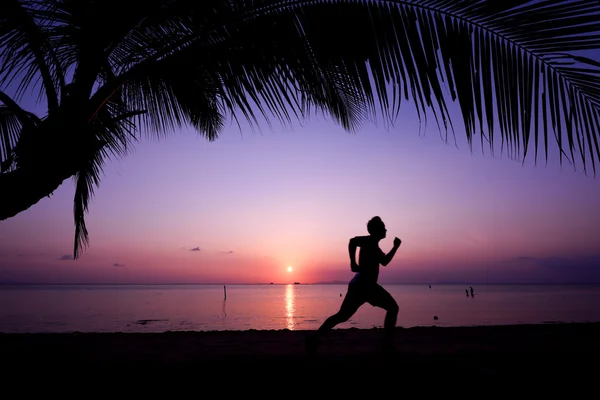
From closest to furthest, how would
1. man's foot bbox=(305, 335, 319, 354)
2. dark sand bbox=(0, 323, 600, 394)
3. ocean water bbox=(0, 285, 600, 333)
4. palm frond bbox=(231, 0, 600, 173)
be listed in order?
palm frond bbox=(231, 0, 600, 173) < dark sand bbox=(0, 323, 600, 394) < man's foot bbox=(305, 335, 319, 354) < ocean water bbox=(0, 285, 600, 333)

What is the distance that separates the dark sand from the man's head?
1.32 meters

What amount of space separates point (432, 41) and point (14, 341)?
6899 millimetres

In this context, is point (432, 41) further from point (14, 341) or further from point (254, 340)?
point (14, 341)

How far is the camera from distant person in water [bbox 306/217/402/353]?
4.88 m

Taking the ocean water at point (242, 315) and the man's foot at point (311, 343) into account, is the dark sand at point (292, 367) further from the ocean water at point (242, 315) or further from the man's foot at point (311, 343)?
the ocean water at point (242, 315)

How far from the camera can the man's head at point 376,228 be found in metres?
5.06

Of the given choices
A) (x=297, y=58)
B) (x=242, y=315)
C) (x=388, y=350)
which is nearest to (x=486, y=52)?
(x=297, y=58)

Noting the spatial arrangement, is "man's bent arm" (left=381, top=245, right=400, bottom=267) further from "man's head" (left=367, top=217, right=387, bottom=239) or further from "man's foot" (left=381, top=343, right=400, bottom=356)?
"man's foot" (left=381, top=343, right=400, bottom=356)

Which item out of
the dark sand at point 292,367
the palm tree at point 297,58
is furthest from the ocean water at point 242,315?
the palm tree at point 297,58

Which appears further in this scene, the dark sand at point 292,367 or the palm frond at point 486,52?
the dark sand at point 292,367

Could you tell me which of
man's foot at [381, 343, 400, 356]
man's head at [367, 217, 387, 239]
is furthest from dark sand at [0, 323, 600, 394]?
man's head at [367, 217, 387, 239]

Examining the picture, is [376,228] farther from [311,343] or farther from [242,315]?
[242,315]

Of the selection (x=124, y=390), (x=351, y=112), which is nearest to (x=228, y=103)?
(x=351, y=112)

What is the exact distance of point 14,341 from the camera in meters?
6.32
